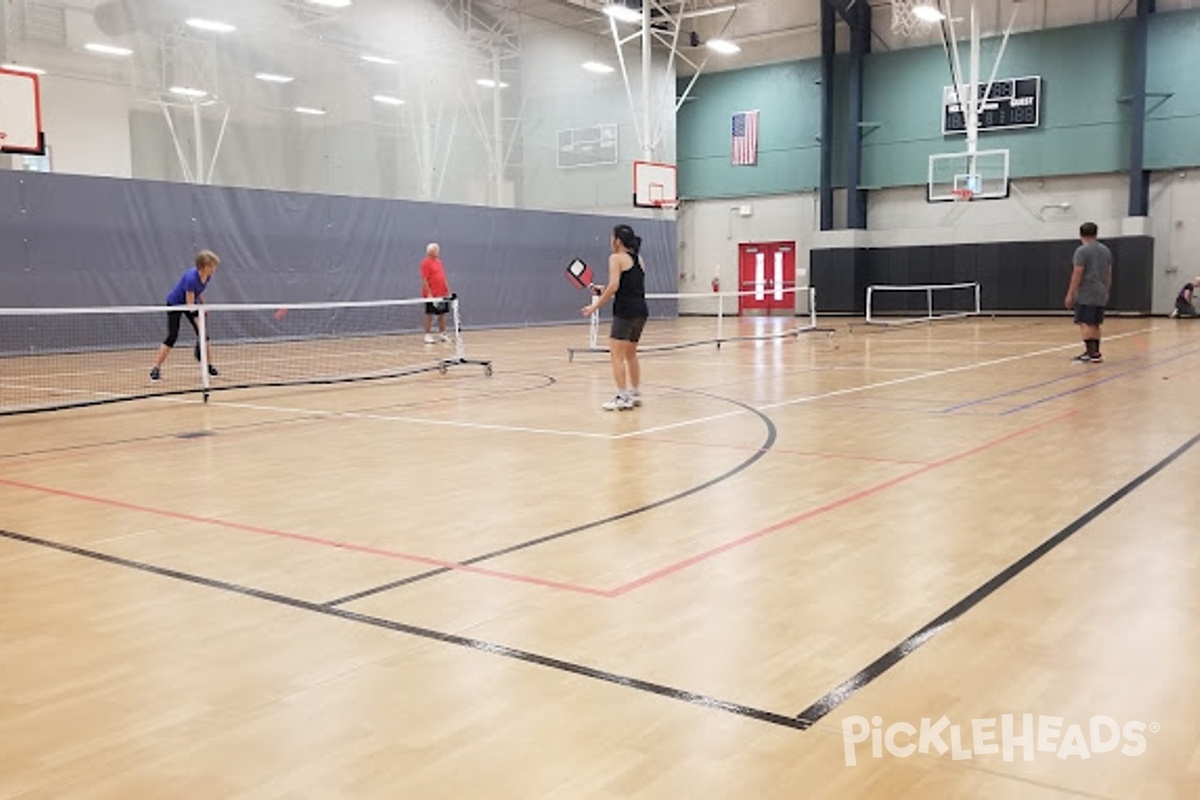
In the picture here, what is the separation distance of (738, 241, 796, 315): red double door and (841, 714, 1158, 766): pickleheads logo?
31997 millimetres

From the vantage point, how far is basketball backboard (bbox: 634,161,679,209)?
88.8 feet

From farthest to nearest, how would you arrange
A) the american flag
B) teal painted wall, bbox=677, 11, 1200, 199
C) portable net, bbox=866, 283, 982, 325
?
1. the american flag
2. portable net, bbox=866, 283, 982, 325
3. teal painted wall, bbox=677, 11, 1200, 199

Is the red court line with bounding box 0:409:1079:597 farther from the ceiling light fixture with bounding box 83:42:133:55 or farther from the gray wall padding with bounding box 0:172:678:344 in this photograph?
the ceiling light fixture with bounding box 83:42:133:55

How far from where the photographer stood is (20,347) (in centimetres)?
1809

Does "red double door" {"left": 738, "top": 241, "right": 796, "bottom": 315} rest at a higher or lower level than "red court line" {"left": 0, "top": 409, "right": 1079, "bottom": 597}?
higher

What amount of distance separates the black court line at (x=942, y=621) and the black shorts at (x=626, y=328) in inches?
187

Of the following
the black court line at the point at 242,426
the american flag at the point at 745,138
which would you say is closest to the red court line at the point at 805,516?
the black court line at the point at 242,426

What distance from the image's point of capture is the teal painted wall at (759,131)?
3350 centimetres

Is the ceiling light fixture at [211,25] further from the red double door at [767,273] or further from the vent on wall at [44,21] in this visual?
the red double door at [767,273]

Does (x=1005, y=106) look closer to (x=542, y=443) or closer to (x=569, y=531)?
(x=542, y=443)

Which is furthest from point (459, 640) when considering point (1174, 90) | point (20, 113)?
point (1174, 90)

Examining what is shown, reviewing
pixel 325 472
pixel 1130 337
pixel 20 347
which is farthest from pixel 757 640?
pixel 1130 337

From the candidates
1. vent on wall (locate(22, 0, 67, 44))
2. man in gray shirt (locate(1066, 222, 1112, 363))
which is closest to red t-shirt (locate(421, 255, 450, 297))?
vent on wall (locate(22, 0, 67, 44))

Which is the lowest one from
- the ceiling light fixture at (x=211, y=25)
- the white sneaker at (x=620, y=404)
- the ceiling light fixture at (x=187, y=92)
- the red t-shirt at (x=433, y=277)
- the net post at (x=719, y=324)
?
the white sneaker at (x=620, y=404)
